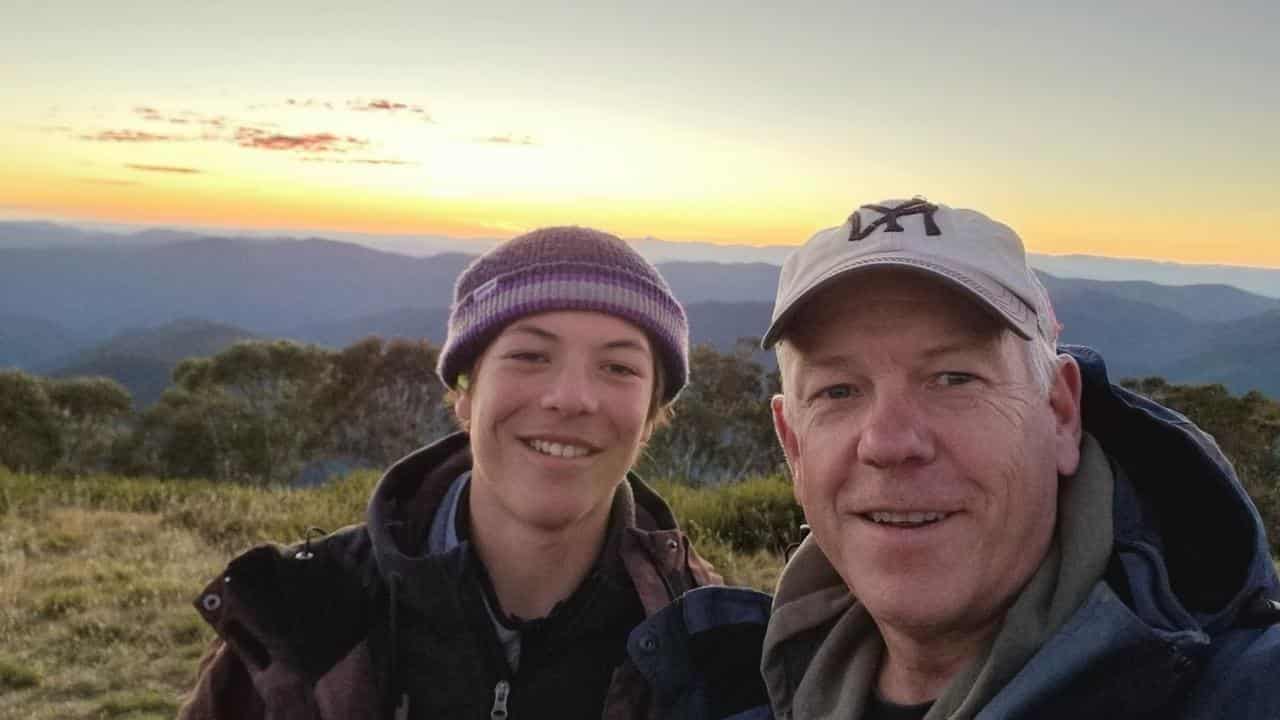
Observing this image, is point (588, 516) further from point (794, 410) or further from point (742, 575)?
point (742, 575)

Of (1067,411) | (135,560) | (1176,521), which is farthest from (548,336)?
(135,560)

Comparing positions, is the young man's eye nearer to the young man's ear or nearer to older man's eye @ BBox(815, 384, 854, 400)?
the young man's ear

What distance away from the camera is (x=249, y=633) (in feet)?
8.18

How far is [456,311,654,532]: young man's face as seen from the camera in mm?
2668

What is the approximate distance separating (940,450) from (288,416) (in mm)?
29179

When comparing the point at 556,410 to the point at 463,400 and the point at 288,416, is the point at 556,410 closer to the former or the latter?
the point at 463,400

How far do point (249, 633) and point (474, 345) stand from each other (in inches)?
38.9

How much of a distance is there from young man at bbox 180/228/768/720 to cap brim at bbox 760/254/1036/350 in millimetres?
958

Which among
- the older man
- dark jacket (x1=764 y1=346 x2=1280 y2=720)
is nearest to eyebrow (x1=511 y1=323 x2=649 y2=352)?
the older man

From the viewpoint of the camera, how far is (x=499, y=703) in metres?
2.58

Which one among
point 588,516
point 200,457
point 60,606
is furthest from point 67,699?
point 200,457

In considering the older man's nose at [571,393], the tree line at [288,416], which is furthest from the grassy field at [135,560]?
the tree line at [288,416]

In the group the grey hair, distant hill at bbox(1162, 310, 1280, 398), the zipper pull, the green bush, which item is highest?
the grey hair

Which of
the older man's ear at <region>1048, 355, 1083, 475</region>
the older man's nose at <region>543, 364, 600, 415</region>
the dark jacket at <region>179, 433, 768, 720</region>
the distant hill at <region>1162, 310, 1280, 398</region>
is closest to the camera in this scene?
the older man's ear at <region>1048, 355, 1083, 475</region>
